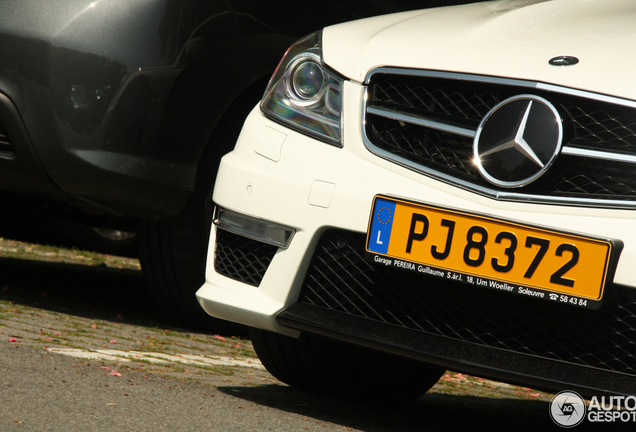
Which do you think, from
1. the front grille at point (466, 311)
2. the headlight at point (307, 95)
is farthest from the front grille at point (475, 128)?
the front grille at point (466, 311)

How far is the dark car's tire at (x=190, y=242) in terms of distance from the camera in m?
3.41

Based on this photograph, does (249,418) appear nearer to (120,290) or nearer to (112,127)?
(112,127)

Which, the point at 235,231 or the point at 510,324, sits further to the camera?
the point at 235,231

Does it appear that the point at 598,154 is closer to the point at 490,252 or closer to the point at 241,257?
the point at 490,252

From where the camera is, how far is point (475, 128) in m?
2.23

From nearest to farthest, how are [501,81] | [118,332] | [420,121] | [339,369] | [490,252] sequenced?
1. [490,252]
2. [501,81]
3. [420,121]
4. [339,369]
5. [118,332]

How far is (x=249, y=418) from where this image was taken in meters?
2.36

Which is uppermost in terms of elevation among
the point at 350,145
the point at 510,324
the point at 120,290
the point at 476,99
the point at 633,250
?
the point at 476,99

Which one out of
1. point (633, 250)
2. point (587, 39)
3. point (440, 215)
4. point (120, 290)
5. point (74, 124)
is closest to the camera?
point (633, 250)

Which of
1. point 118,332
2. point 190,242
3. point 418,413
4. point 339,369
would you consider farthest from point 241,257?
point 118,332

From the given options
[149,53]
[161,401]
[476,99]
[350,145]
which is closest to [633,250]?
[476,99]

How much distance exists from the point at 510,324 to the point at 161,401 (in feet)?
3.14

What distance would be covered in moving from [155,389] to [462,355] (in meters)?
0.90

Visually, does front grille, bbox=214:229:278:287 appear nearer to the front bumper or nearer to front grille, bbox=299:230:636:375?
the front bumper
